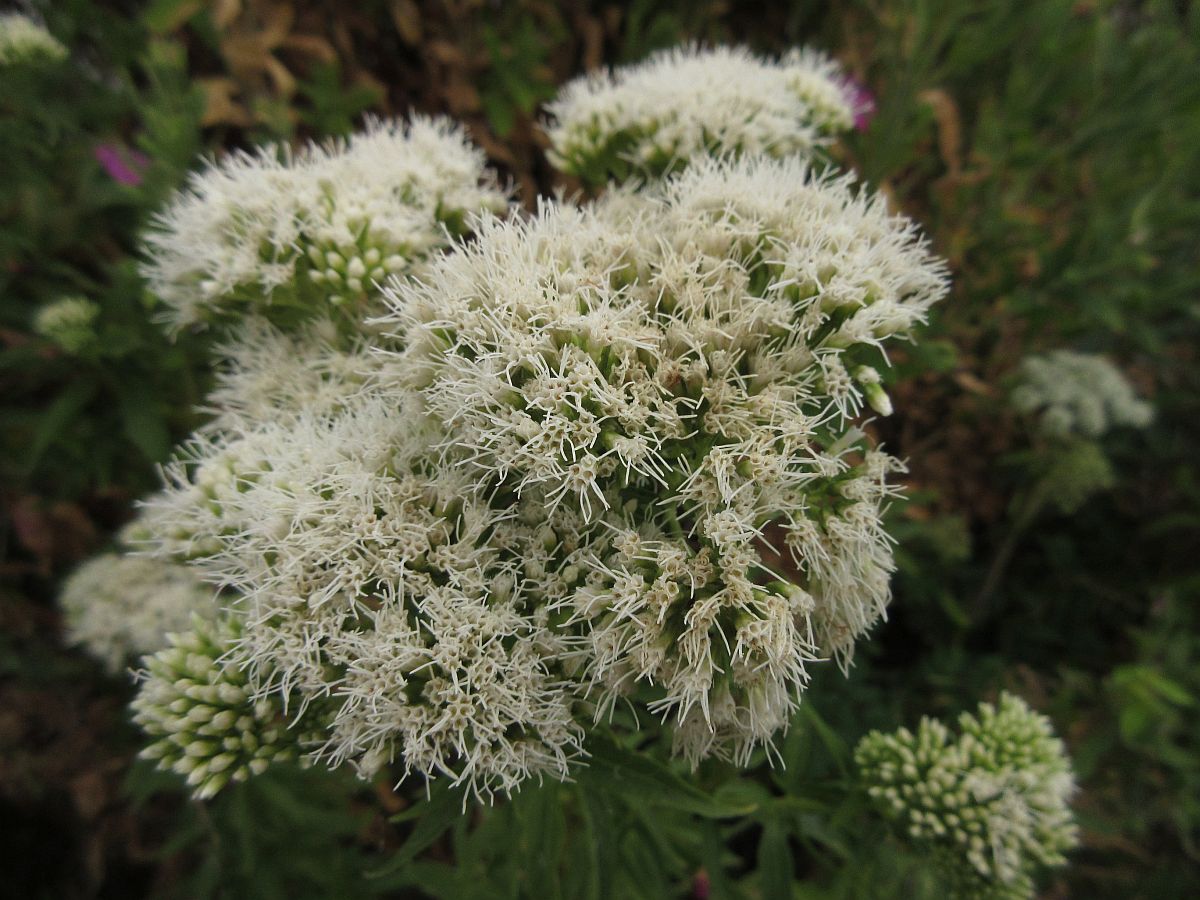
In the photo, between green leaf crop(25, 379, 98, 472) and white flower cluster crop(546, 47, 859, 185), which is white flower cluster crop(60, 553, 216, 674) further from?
white flower cluster crop(546, 47, 859, 185)

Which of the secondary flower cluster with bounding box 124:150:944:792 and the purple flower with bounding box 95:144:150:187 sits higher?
the purple flower with bounding box 95:144:150:187

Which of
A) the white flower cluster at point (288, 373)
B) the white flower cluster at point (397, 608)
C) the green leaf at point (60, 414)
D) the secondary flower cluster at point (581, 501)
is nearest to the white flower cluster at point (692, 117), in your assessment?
the secondary flower cluster at point (581, 501)

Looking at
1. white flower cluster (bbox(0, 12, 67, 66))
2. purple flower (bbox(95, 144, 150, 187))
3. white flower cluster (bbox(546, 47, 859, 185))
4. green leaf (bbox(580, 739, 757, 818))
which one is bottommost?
green leaf (bbox(580, 739, 757, 818))

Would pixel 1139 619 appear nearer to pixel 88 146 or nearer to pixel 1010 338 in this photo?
pixel 1010 338

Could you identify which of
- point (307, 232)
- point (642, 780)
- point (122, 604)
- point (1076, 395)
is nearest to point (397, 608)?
point (642, 780)

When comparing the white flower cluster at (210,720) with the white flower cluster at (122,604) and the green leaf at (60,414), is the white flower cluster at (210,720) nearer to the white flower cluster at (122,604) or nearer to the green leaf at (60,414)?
the white flower cluster at (122,604)

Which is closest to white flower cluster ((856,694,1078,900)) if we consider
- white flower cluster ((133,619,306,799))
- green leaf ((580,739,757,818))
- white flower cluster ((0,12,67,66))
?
green leaf ((580,739,757,818))
